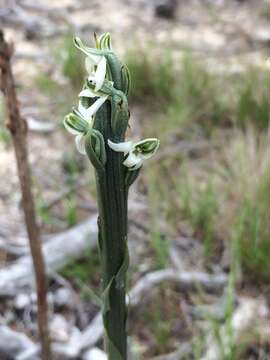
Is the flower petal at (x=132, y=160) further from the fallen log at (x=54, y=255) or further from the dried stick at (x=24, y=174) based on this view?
the fallen log at (x=54, y=255)

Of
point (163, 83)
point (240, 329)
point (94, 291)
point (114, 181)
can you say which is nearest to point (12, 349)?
point (94, 291)

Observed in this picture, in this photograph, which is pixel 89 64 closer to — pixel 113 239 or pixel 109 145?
pixel 109 145

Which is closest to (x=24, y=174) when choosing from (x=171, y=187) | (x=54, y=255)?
(x=54, y=255)

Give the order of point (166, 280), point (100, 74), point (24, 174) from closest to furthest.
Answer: point (100, 74) → point (24, 174) → point (166, 280)

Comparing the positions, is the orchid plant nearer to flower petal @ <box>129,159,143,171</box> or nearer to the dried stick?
flower petal @ <box>129,159,143,171</box>

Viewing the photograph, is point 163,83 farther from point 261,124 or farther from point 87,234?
point 87,234

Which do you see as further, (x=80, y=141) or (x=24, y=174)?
(x=24, y=174)

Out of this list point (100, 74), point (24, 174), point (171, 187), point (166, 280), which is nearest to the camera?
point (100, 74)

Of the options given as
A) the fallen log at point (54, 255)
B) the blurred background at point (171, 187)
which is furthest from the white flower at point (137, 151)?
the fallen log at point (54, 255)
